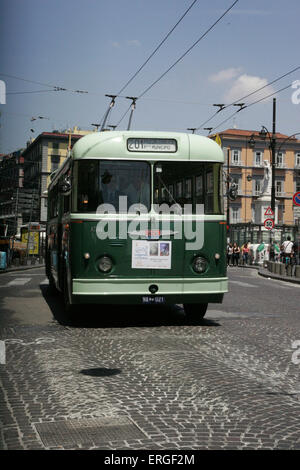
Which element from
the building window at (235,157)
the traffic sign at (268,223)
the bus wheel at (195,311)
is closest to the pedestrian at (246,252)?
the traffic sign at (268,223)

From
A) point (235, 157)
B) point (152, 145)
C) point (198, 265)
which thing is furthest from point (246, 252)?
point (235, 157)

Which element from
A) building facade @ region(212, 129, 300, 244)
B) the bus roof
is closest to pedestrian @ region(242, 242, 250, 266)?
the bus roof

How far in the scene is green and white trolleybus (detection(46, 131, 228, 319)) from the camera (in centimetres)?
991

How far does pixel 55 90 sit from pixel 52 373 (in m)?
23.9

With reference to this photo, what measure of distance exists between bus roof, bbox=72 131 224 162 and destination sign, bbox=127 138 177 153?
2cm

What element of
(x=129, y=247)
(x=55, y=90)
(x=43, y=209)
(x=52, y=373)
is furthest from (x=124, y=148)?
(x=43, y=209)

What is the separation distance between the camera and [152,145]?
10281 mm

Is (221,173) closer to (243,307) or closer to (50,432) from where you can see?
(243,307)

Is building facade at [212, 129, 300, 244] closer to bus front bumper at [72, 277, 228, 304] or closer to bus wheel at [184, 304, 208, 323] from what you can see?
bus wheel at [184, 304, 208, 323]

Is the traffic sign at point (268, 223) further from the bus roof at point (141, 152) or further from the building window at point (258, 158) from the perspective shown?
the building window at point (258, 158)

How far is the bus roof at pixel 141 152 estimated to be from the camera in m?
10.1

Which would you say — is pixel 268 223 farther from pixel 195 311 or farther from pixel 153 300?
pixel 153 300

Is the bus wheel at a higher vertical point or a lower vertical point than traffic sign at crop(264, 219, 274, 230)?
lower

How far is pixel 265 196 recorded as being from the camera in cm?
4759
